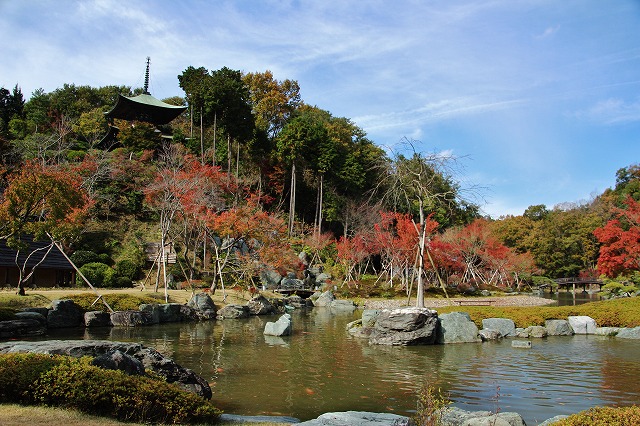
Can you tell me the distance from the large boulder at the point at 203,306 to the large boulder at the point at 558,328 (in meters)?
13.6

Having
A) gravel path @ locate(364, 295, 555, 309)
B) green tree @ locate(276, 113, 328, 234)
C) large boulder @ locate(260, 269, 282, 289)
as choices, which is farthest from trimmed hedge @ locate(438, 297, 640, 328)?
green tree @ locate(276, 113, 328, 234)

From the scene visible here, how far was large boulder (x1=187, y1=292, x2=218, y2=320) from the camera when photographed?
20.5 m

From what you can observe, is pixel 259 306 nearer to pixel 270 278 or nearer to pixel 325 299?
pixel 325 299

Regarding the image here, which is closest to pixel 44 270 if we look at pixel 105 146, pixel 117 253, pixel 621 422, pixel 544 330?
pixel 117 253

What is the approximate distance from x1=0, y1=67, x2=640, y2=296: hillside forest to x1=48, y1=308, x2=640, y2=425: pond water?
32.6 feet

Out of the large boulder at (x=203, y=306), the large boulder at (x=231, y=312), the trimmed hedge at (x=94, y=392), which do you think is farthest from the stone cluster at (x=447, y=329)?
the trimmed hedge at (x=94, y=392)

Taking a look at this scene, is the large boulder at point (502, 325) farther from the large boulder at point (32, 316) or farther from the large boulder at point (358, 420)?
the large boulder at point (32, 316)

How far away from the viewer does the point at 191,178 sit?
1097 inches

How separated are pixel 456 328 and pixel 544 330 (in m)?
3.73

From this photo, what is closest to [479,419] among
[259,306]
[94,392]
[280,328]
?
[94,392]

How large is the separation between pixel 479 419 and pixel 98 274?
2543 centimetres

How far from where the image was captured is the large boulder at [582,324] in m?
17.1

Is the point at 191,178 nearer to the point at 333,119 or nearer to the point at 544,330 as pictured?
the point at 544,330

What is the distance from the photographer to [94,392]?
5.26m
